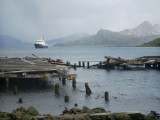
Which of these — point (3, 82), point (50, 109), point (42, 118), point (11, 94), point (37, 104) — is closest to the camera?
point (42, 118)

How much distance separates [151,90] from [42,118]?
18.6m

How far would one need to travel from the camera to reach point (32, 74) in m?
29.9

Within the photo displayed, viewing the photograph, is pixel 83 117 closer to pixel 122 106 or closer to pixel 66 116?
pixel 66 116

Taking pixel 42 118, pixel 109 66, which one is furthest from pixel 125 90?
A: pixel 109 66

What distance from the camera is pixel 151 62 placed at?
51.0m

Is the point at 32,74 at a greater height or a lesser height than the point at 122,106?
greater

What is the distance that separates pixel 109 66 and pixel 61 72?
85.4 feet

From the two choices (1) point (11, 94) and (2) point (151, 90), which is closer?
(1) point (11, 94)

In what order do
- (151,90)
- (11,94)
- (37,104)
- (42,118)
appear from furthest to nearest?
(151,90) → (11,94) → (37,104) → (42,118)

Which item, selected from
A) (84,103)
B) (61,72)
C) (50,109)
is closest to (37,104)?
(50,109)

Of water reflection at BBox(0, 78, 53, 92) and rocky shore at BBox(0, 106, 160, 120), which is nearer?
rocky shore at BBox(0, 106, 160, 120)

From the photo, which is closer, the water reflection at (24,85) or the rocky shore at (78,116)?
the rocky shore at (78,116)

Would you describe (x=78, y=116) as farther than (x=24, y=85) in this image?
No

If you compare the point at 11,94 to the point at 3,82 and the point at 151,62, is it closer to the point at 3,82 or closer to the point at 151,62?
the point at 3,82
